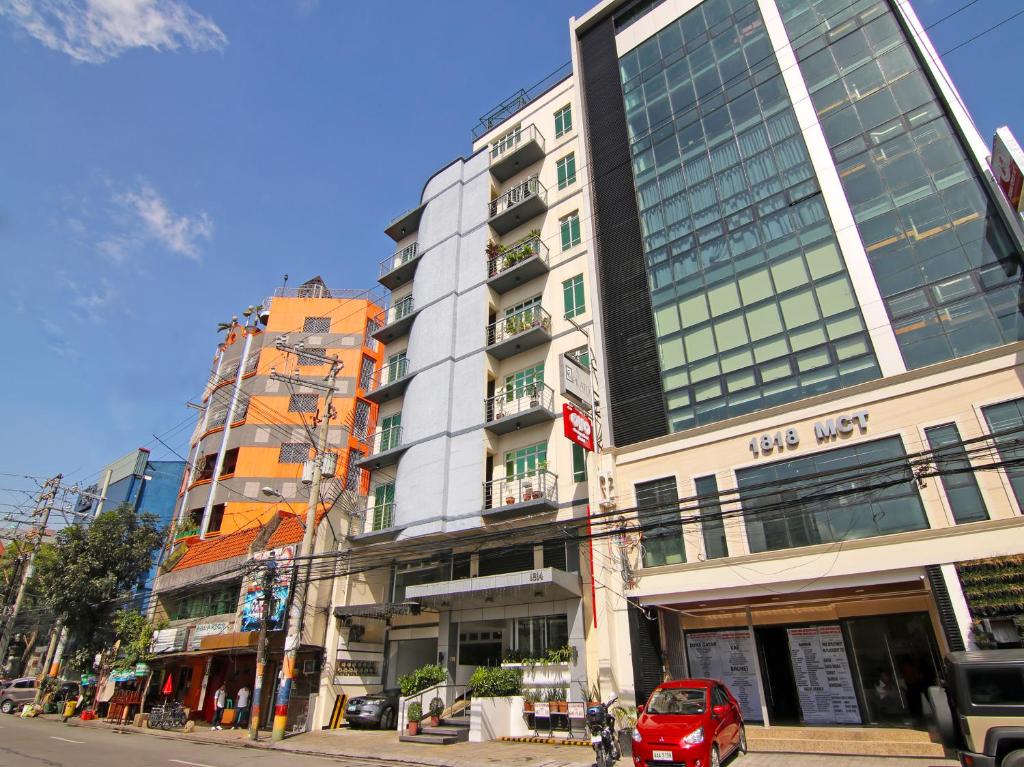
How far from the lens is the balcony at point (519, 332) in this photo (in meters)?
24.6

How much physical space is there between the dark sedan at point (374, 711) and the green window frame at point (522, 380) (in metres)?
12.2

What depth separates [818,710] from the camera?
1727 centimetres

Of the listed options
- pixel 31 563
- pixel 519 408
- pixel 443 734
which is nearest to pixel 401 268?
pixel 519 408

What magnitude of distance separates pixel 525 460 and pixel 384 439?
28.0ft

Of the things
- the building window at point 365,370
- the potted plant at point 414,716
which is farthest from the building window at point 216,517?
the potted plant at point 414,716

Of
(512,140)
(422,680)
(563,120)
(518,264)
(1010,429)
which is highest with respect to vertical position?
(512,140)

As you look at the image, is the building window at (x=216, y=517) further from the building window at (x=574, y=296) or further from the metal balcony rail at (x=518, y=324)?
the building window at (x=574, y=296)

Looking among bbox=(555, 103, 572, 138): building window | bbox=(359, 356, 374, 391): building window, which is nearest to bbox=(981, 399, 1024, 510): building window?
bbox=(555, 103, 572, 138): building window

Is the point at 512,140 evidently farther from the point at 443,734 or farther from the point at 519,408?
the point at 443,734

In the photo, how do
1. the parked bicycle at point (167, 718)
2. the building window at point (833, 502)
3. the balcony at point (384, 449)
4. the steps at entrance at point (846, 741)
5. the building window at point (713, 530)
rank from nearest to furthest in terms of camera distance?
1. the steps at entrance at point (846, 741)
2. the building window at point (833, 502)
3. the building window at point (713, 530)
4. the parked bicycle at point (167, 718)
5. the balcony at point (384, 449)

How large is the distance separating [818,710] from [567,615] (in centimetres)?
777

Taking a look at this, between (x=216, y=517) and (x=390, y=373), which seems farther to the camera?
(x=216, y=517)

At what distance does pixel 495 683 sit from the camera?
1842 centimetres

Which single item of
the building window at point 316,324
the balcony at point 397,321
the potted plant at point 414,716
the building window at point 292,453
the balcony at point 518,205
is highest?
the building window at point 316,324
